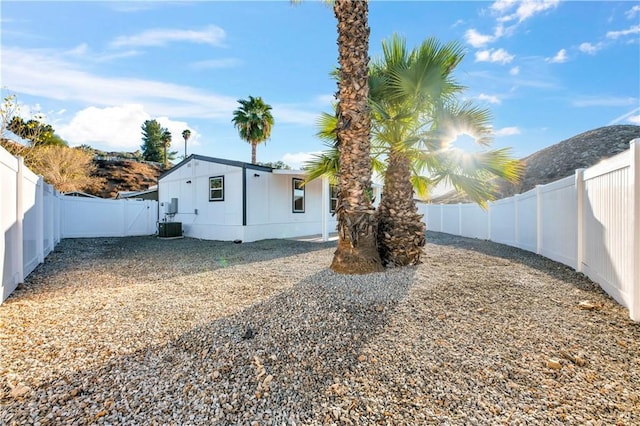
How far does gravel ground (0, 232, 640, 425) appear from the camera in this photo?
1.78 meters

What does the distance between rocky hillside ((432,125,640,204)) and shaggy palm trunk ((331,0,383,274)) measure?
19.1 m

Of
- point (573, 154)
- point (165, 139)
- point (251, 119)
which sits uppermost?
point (165, 139)

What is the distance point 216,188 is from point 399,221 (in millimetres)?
8505

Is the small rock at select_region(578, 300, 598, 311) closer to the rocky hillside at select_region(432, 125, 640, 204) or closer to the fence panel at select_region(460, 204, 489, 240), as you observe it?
the fence panel at select_region(460, 204, 489, 240)

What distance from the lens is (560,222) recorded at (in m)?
5.91

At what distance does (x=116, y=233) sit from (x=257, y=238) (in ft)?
24.0

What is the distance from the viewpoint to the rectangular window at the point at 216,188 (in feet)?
38.2

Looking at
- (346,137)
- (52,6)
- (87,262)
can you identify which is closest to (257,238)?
(87,262)

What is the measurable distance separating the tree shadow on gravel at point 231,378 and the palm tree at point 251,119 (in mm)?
19105

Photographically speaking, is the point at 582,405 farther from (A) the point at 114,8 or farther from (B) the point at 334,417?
(A) the point at 114,8

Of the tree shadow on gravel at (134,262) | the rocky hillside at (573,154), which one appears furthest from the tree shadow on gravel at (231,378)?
the rocky hillside at (573,154)

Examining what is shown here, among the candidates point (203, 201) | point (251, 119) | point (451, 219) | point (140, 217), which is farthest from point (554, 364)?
point (251, 119)

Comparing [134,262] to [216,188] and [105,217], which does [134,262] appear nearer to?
[216,188]

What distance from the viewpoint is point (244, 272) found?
5676mm
